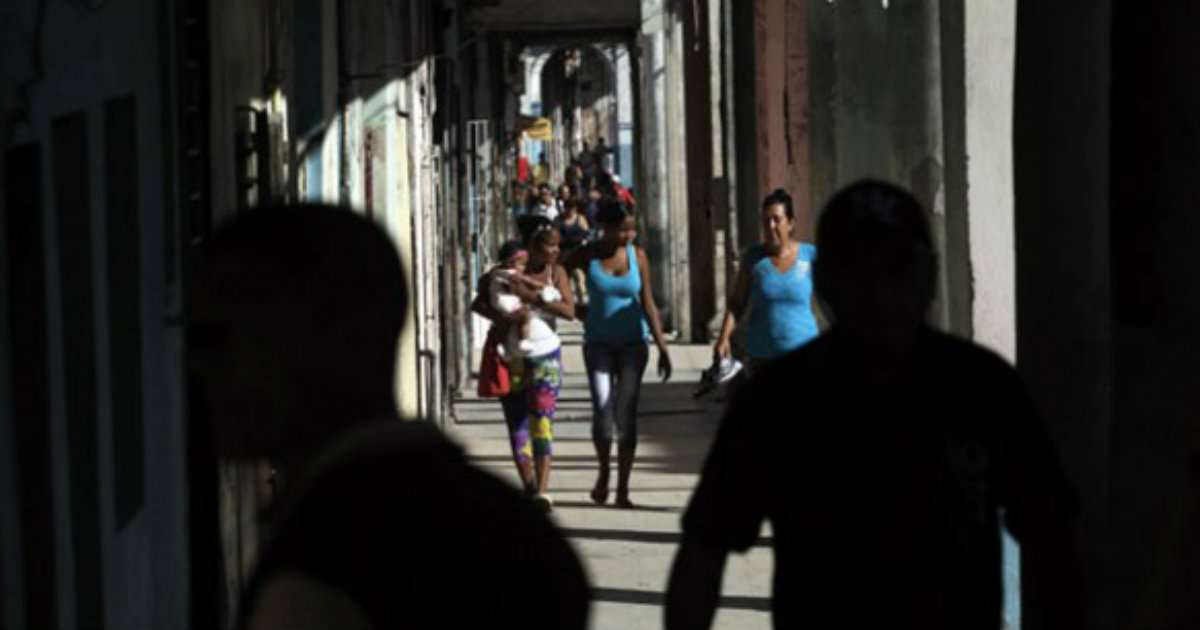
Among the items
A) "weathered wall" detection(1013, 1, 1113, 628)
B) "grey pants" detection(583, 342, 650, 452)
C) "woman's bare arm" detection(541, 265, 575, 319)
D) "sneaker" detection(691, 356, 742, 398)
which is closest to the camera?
"weathered wall" detection(1013, 1, 1113, 628)

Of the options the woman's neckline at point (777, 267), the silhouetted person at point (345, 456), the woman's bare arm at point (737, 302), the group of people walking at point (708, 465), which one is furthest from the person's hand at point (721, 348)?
the silhouetted person at point (345, 456)

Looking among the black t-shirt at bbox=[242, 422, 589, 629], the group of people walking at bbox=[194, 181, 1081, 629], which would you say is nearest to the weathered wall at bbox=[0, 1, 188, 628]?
the group of people walking at bbox=[194, 181, 1081, 629]

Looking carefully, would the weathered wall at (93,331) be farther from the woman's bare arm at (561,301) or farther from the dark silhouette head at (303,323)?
the woman's bare arm at (561,301)

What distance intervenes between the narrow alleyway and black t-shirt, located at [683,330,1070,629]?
111cm

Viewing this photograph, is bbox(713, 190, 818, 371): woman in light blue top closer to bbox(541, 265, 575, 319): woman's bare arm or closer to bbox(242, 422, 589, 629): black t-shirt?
bbox(541, 265, 575, 319): woman's bare arm

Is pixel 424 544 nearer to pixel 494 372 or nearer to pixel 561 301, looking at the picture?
pixel 494 372

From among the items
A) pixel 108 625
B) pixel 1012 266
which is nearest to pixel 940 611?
pixel 108 625

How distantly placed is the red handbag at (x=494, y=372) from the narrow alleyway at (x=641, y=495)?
12.7 inches

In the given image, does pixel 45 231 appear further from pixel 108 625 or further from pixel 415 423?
pixel 415 423

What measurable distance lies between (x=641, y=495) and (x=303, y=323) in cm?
1097

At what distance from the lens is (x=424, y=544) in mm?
2674

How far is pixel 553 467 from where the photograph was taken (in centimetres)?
1526

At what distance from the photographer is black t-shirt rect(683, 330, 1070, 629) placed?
4020 millimetres

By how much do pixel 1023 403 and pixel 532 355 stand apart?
9086 mm
